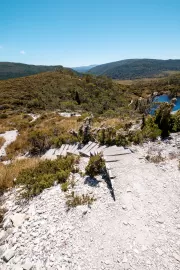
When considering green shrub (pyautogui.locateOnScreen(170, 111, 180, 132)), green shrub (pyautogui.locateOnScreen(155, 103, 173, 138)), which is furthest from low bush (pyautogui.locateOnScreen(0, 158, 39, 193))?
green shrub (pyautogui.locateOnScreen(170, 111, 180, 132))

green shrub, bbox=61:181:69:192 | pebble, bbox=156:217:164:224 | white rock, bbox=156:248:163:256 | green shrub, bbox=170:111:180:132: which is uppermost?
green shrub, bbox=170:111:180:132

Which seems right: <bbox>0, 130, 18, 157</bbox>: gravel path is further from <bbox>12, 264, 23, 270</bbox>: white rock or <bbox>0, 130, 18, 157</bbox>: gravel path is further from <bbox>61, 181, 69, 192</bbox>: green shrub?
<bbox>12, 264, 23, 270</bbox>: white rock

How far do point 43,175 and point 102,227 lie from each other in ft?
10.2

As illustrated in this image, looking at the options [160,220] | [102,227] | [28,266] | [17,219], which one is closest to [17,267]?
[28,266]

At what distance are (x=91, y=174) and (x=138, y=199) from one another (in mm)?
1928

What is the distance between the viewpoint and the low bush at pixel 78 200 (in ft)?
15.6

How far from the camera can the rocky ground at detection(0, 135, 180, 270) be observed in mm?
3355

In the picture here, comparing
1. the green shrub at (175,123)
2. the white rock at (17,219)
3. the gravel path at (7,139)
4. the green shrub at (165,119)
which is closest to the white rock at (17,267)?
the white rock at (17,219)

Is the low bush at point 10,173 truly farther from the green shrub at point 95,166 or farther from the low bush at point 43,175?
the green shrub at point 95,166

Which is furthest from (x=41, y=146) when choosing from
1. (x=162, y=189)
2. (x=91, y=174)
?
(x=162, y=189)

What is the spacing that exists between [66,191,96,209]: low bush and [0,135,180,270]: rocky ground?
0.15 metres

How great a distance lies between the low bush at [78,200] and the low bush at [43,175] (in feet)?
3.43

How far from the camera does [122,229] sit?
12.8 ft

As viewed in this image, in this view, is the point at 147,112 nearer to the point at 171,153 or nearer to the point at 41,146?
the point at 171,153
